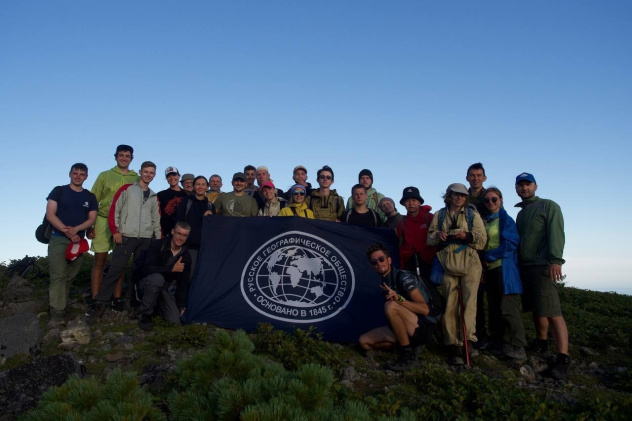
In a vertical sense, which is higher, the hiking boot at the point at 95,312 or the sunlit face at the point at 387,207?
the sunlit face at the point at 387,207

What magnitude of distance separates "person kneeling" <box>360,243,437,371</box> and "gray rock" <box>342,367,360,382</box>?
0.60m

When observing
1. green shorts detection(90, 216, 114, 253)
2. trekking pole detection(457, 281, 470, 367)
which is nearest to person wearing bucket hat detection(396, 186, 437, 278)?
trekking pole detection(457, 281, 470, 367)

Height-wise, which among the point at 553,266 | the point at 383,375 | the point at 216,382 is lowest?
the point at 383,375

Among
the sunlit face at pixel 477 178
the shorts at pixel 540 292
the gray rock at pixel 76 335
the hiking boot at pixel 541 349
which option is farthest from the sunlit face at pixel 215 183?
the hiking boot at pixel 541 349

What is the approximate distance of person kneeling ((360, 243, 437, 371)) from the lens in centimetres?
684

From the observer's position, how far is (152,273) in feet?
27.3

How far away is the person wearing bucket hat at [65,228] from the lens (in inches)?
342

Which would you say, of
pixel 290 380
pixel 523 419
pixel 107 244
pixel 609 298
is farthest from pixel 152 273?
pixel 609 298

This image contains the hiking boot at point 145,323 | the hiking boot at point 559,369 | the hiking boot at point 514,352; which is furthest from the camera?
the hiking boot at point 145,323

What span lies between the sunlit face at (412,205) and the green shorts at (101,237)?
5898 millimetres

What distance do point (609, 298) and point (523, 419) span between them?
10.5 meters

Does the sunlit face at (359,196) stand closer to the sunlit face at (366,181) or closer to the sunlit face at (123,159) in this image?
the sunlit face at (366,181)

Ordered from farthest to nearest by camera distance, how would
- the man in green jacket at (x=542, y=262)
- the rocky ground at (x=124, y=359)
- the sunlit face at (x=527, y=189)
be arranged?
the sunlit face at (x=527, y=189)
the man in green jacket at (x=542, y=262)
the rocky ground at (x=124, y=359)

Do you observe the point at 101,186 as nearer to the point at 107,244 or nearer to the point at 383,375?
the point at 107,244
